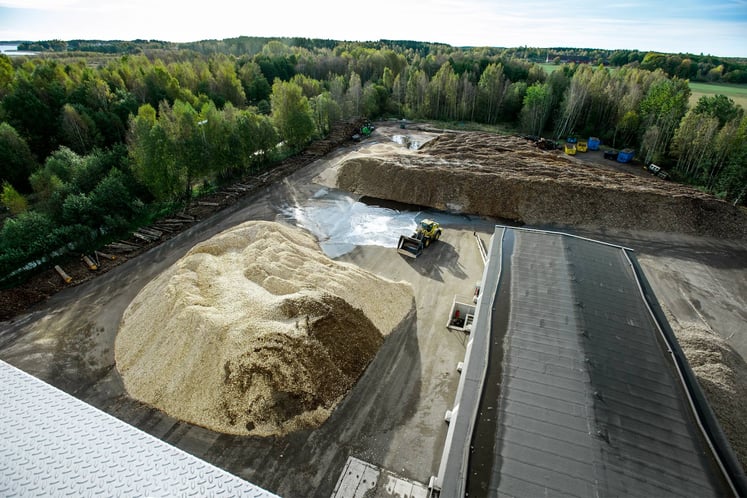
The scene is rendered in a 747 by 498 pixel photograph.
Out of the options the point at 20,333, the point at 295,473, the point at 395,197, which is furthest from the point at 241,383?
the point at 395,197

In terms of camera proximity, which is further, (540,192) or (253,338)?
(540,192)

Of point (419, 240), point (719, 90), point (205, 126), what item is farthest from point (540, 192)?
point (719, 90)

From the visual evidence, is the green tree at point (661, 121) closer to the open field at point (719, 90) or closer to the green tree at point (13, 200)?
the open field at point (719, 90)

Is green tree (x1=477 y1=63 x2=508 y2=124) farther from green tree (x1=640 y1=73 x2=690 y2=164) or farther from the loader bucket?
the loader bucket

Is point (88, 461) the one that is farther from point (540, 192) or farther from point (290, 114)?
point (290, 114)

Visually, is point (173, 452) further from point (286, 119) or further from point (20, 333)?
point (286, 119)
